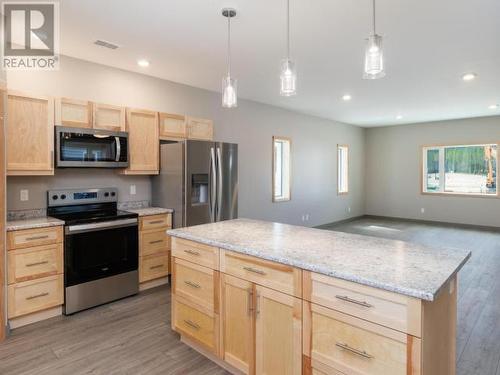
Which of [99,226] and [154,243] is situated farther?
[154,243]

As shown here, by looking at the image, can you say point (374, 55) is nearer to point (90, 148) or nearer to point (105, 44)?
point (105, 44)

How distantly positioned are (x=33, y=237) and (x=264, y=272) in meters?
2.31

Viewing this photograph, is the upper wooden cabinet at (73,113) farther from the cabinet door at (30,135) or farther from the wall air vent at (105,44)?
the wall air vent at (105,44)

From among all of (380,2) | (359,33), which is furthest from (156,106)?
(380,2)

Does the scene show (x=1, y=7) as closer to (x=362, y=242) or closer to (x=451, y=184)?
(x=362, y=242)

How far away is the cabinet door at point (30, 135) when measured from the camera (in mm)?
2910

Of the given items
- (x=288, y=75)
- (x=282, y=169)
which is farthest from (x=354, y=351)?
(x=282, y=169)

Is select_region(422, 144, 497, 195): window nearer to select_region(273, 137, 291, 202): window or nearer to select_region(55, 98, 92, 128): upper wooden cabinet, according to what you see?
select_region(273, 137, 291, 202): window

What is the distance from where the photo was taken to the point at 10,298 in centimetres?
275

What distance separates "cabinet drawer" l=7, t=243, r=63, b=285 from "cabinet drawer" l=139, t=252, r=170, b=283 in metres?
0.87

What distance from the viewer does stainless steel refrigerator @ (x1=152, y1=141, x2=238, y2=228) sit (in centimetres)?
374

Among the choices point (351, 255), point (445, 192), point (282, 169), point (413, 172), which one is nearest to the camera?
point (351, 255)

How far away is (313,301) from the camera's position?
1648mm

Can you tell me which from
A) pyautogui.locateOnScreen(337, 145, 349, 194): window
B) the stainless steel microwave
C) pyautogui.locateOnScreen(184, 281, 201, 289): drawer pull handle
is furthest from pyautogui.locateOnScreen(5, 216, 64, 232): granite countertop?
pyautogui.locateOnScreen(337, 145, 349, 194): window
